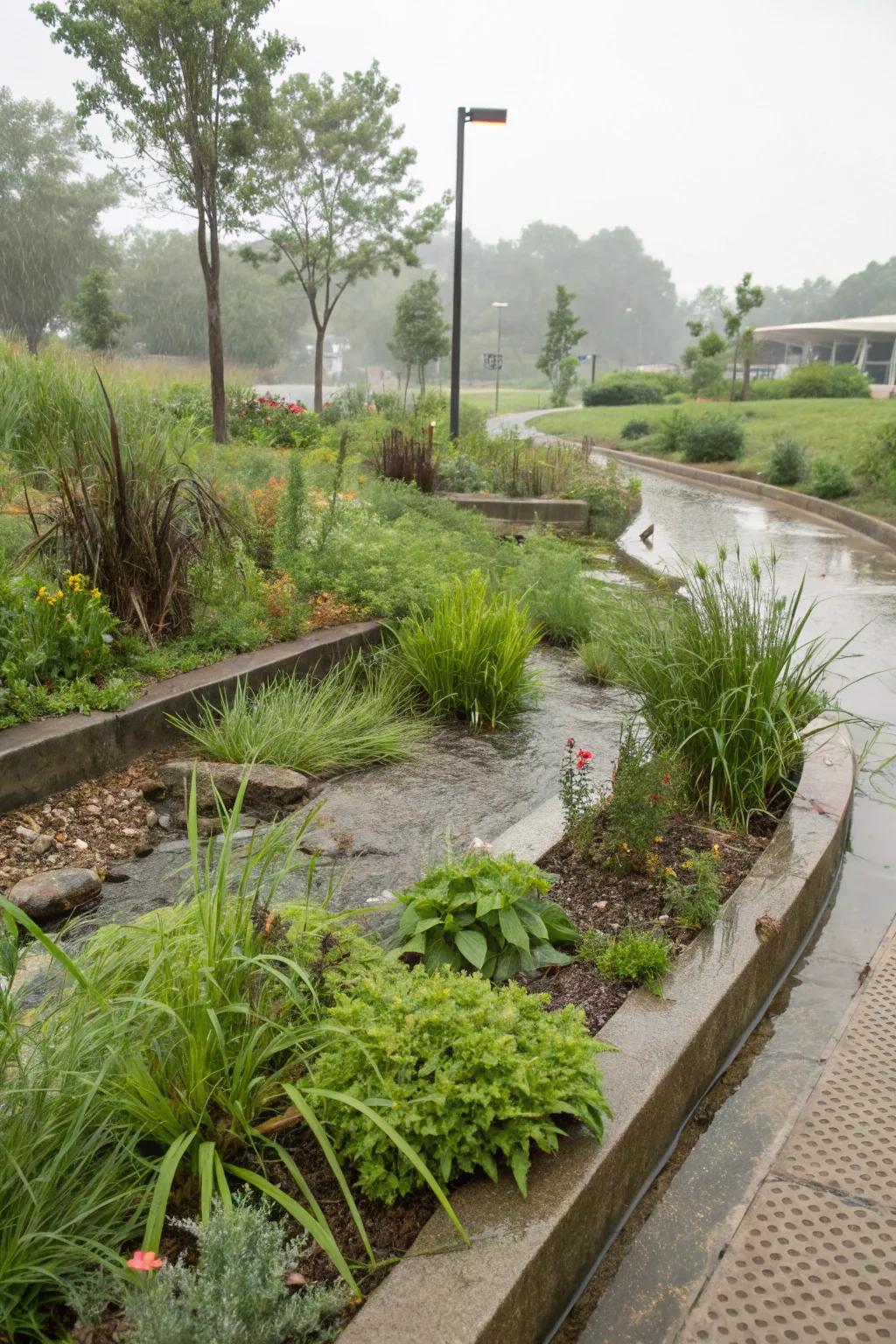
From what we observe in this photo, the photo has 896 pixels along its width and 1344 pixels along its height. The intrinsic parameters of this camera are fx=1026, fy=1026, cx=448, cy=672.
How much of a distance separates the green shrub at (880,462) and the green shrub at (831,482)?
0.30m

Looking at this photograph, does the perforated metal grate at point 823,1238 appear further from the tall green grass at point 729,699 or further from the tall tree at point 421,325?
the tall tree at point 421,325

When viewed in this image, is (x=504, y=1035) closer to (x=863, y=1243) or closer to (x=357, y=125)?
(x=863, y=1243)

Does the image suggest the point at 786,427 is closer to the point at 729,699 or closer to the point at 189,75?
the point at 189,75

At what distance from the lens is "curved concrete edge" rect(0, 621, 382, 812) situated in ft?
13.8

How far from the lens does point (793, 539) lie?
13.5 meters

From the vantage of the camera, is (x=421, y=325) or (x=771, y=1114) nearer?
(x=771, y=1114)

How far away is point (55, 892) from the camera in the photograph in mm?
3537

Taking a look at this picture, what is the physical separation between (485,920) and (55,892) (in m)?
1.59

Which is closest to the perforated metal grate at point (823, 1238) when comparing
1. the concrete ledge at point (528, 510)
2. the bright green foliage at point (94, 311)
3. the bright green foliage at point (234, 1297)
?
the bright green foliage at point (234, 1297)

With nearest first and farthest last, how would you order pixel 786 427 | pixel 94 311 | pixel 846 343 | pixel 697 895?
pixel 697 895 < pixel 786 427 < pixel 94 311 < pixel 846 343

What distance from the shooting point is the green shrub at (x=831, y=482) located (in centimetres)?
1719

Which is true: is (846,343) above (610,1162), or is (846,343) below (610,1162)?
above

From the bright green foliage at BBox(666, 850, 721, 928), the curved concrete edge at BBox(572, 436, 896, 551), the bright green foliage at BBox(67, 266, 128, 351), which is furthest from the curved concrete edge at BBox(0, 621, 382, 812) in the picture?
the bright green foliage at BBox(67, 266, 128, 351)

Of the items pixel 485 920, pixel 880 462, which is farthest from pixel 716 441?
pixel 485 920
